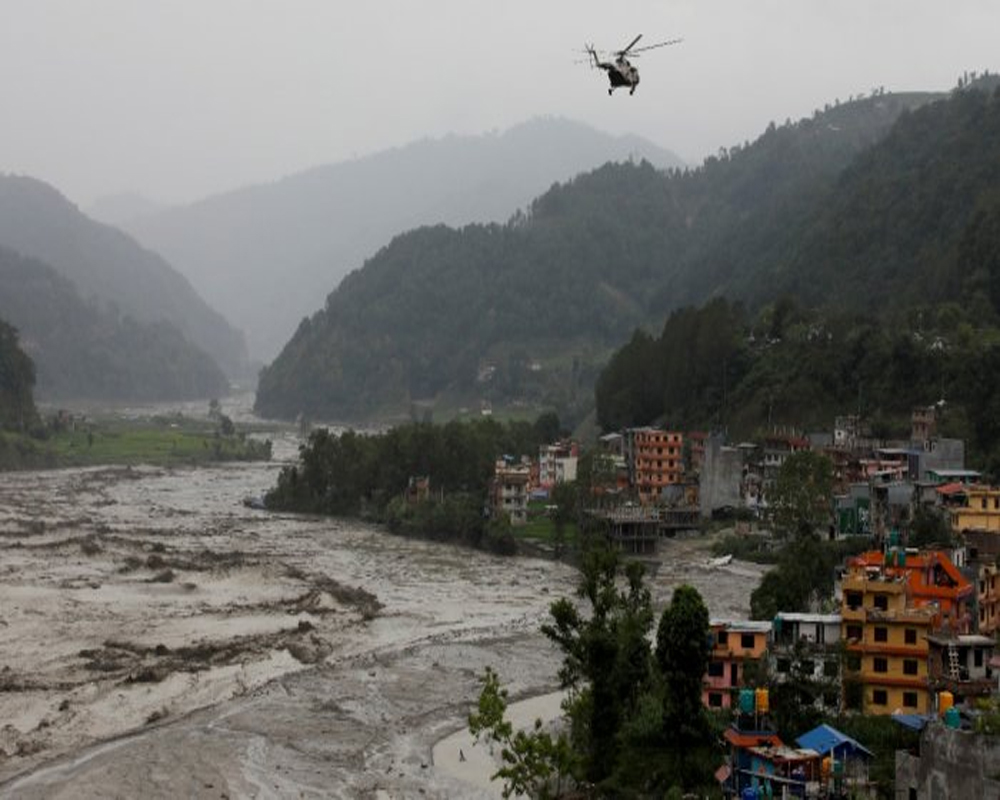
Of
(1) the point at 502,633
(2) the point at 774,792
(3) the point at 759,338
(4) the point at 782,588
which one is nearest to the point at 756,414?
(3) the point at 759,338

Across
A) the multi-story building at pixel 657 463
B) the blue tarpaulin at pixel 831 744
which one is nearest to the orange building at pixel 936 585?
the blue tarpaulin at pixel 831 744

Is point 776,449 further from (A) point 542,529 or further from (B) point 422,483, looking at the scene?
(B) point 422,483

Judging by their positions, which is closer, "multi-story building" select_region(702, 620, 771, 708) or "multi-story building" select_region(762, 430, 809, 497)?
"multi-story building" select_region(702, 620, 771, 708)

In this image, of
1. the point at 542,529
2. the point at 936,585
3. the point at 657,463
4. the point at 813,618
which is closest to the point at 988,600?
the point at 936,585

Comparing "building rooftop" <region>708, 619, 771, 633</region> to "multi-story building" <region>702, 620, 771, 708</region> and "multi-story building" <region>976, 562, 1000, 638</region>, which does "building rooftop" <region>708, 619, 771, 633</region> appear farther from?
"multi-story building" <region>976, 562, 1000, 638</region>

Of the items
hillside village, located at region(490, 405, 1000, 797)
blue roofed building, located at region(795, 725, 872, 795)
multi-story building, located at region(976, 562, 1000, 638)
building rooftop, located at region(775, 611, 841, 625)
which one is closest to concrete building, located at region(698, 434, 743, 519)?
hillside village, located at region(490, 405, 1000, 797)
